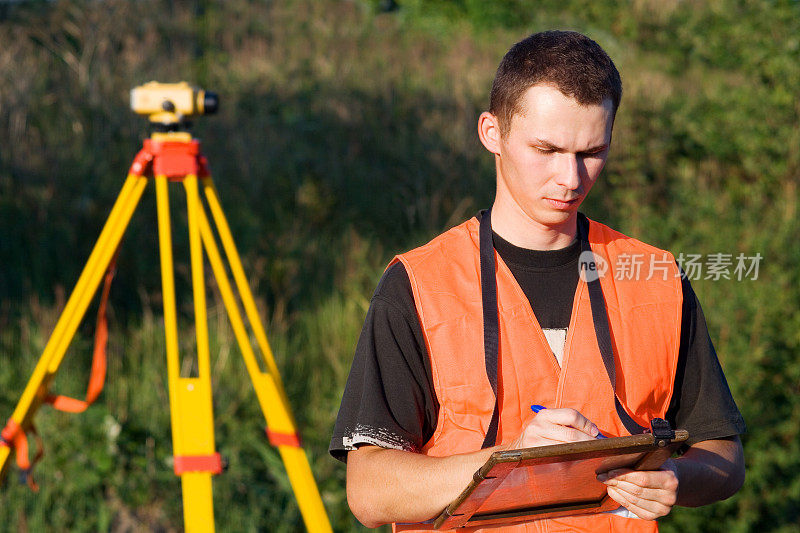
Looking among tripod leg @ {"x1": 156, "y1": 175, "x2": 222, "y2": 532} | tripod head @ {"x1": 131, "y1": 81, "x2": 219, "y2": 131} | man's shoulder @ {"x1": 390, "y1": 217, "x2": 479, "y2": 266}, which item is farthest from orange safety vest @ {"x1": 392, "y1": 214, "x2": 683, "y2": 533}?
tripod head @ {"x1": 131, "y1": 81, "x2": 219, "y2": 131}

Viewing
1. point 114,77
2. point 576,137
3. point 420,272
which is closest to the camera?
point 576,137

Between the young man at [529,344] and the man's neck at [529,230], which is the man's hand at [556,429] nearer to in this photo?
the young man at [529,344]

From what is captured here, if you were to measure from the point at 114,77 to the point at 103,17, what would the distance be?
57.4 inches

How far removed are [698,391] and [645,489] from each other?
0.42 meters

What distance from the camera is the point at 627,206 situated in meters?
7.07

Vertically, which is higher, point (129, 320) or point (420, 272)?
point (420, 272)

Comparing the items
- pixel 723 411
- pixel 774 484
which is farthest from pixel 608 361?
pixel 774 484

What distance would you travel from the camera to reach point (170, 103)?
2.97m

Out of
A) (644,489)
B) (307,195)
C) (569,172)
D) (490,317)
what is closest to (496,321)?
(490,317)

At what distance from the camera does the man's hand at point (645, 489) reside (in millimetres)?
1564

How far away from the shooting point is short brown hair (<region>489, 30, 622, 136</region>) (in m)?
1.73

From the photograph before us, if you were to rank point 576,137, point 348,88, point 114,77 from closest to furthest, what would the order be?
point 576,137, point 114,77, point 348,88

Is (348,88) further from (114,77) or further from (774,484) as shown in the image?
(774,484)

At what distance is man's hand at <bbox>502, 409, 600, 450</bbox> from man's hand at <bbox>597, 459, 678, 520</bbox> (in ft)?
0.38
